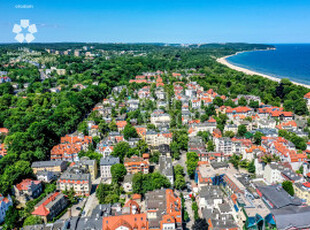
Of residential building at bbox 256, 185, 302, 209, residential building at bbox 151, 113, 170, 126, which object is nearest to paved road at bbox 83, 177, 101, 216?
residential building at bbox 256, 185, 302, 209

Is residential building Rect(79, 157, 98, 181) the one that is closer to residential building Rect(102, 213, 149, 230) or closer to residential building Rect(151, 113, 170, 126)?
residential building Rect(102, 213, 149, 230)

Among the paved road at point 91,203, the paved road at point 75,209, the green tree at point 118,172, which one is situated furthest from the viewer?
the green tree at point 118,172

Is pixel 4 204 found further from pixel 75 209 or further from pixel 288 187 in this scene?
pixel 288 187

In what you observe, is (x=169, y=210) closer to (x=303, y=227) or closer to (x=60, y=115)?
(x=303, y=227)

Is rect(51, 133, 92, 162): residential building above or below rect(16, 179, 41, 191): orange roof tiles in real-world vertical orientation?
above

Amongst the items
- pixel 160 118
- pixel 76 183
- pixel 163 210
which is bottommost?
pixel 76 183

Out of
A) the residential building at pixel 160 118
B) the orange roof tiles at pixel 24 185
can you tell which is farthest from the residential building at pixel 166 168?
the orange roof tiles at pixel 24 185

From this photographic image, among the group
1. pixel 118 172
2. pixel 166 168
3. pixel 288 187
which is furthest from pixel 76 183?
pixel 288 187

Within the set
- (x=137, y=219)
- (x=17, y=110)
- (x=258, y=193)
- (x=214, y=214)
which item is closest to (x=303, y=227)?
(x=258, y=193)

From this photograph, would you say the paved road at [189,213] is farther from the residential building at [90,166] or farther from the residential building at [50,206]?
the residential building at [50,206]
